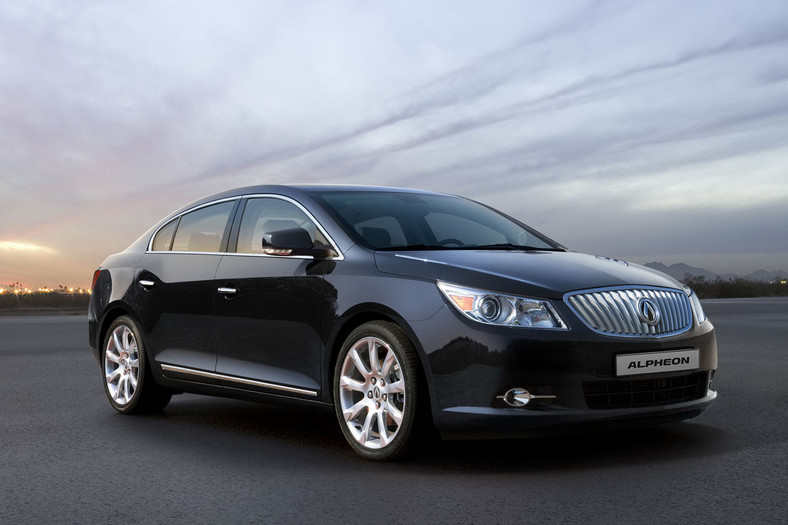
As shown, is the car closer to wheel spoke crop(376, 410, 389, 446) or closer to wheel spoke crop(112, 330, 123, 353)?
wheel spoke crop(376, 410, 389, 446)

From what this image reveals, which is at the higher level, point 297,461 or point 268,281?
point 268,281

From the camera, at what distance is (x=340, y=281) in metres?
5.82

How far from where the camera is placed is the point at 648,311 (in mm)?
5441

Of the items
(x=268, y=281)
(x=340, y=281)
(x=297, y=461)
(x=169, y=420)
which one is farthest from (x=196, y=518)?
(x=169, y=420)

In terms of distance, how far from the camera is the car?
16.7 ft

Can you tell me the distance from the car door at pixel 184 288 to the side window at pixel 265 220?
22cm

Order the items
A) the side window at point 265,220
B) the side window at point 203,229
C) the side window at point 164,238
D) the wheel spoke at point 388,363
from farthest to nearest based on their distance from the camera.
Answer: the side window at point 164,238 → the side window at point 203,229 → the side window at point 265,220 → the wheel spoke at point 388,363

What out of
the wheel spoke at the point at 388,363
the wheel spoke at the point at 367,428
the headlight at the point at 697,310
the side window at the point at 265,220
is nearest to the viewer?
the wheel spoke at the point at 388,363

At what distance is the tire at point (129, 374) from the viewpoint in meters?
7.70

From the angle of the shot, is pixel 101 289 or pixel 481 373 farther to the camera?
pixel 101 289

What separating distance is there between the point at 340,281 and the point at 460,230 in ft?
4.08

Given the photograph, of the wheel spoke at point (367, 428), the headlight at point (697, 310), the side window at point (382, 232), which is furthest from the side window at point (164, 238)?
the headlight at point (697, 310)

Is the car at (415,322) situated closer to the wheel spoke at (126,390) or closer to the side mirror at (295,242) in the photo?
the side mirror at (295,242)

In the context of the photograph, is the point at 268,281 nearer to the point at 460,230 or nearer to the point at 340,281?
the point at 340,281
